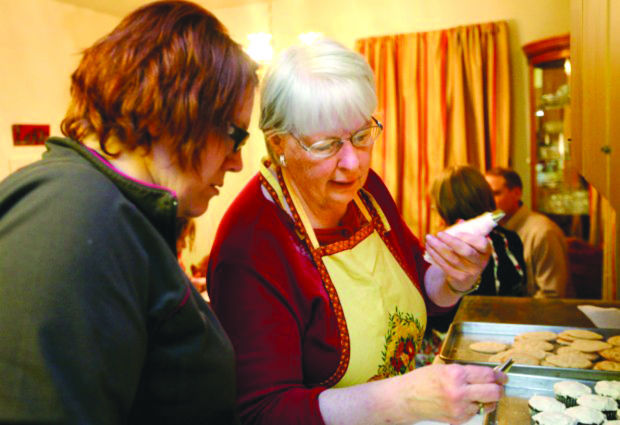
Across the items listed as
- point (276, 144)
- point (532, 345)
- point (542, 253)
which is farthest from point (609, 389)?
point (542, 253)

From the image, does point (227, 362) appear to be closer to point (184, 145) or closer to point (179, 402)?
point (179, 402)

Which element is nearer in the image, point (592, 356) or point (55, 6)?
point (592, 356)

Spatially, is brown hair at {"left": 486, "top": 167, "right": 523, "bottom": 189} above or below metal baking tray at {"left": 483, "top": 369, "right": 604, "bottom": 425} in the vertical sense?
above

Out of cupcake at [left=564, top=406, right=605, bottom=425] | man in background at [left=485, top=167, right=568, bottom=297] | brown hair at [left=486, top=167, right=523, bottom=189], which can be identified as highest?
brown hair at [left=486, top=167, right=523, bottom=189]

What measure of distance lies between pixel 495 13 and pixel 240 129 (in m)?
4.24

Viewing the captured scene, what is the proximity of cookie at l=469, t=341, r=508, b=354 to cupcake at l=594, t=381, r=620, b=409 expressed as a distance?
321 millimetres

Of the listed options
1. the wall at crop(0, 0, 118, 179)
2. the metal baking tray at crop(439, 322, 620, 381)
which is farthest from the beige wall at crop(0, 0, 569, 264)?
the metal baking tray at crop(439, 322, 620, 381)

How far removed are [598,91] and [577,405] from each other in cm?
89

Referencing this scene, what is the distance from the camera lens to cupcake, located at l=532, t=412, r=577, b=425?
55.2 inches

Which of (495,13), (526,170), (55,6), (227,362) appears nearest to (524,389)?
(227,362)

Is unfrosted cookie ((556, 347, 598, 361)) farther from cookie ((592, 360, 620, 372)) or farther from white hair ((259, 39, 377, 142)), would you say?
white hair ((259, 39, 377, 142))

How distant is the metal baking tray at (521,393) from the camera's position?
4.87 feet

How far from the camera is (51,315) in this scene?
2.00 feet

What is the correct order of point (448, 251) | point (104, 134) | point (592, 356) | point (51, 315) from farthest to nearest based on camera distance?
point (592, 356) → point (448, 251) → point (104, 134) → point (51, 315)
